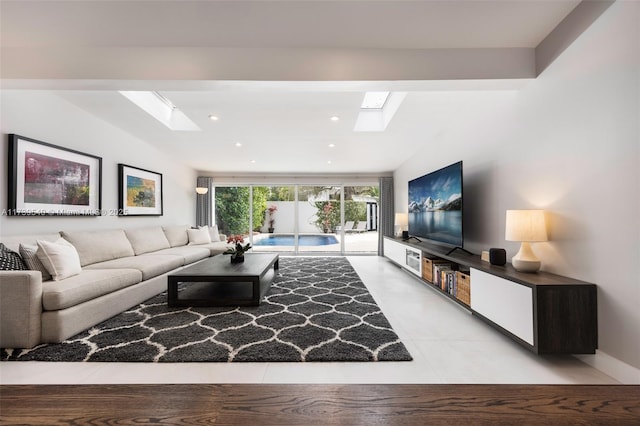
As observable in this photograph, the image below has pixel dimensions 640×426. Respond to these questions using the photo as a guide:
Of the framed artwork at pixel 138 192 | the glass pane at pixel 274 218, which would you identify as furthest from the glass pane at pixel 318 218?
the framed artwork at pixel 138 192

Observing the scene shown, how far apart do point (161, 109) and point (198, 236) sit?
2.62 metres

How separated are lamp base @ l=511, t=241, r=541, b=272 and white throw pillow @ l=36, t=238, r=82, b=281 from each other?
3806 mm

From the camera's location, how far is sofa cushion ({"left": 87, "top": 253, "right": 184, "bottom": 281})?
3160 millimetres

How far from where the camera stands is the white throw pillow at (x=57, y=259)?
2.44 metres

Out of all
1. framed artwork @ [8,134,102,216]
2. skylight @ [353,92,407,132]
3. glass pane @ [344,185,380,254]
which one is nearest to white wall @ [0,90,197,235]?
framed artwork @ [8,134,102,216]

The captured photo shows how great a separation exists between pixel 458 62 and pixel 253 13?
1.63m

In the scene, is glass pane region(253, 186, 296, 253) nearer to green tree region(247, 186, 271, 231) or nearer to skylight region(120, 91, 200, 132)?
green tree region(247, 186, 271, 231)

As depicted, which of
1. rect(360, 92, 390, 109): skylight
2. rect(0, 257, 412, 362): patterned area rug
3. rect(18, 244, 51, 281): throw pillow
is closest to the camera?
rect(0, 257, 412, 362): patterned area rug

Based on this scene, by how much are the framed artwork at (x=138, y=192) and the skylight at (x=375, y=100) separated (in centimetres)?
372

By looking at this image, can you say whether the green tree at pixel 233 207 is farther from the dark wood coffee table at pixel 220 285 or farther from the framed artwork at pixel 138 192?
the dark wood coffee table at pixel 220 285

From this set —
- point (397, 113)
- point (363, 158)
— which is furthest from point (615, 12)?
point (363, 158)

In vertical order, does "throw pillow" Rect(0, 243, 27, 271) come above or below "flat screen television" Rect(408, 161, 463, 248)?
below

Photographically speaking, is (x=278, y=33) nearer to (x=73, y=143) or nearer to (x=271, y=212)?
(x=73, y=143)

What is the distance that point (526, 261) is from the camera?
7.06ft
